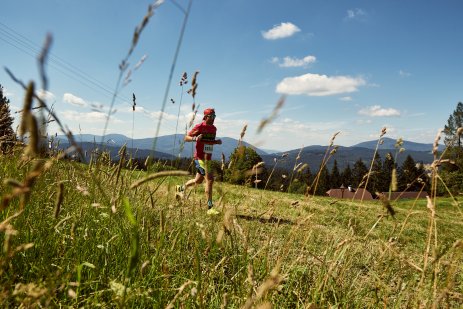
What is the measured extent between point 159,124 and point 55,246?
3.81 ft

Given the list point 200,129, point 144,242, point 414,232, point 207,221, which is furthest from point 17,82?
point 414,232

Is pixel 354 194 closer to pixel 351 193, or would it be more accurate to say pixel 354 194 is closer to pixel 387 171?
pixel 351 193

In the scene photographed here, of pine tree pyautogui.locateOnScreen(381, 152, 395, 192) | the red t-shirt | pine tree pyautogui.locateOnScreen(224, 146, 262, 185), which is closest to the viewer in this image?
pine tree pyautogui.locateOnScreen(224, 146, 262, 185)

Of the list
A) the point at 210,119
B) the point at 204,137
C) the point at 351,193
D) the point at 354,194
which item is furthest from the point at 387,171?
the point at 354,194

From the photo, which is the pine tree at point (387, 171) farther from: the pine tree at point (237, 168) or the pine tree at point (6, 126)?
the pine tree at point (6, 126)

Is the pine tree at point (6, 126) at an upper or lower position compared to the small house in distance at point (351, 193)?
upper

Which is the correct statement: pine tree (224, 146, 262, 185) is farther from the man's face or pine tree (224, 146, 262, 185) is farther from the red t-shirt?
the man's face

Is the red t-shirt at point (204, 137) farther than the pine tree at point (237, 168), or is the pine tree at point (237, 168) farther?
the red t-shirt at point (204, 137)

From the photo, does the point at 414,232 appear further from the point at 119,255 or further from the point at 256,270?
the point at 119,255

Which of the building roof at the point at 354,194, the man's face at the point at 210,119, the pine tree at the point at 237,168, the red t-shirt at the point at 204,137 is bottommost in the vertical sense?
the building roof at the point at 354,194

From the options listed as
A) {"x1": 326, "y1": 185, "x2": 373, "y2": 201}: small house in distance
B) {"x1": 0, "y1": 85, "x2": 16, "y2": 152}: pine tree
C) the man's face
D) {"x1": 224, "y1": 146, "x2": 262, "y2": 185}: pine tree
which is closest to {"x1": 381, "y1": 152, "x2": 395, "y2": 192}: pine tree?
{"x1": 326, "y1": 185, "x2": 373, "y2": 201}: small house in distance

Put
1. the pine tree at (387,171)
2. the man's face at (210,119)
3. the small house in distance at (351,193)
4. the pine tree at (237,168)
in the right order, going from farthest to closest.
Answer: the man's face at (210,119) < the small house in distance at (351,193) < the pine tree at (387,171) < the pine tree at (237,168)

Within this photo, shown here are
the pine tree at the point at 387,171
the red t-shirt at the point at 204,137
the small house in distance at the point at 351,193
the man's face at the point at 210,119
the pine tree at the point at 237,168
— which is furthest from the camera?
the man's face at the point at 210,119

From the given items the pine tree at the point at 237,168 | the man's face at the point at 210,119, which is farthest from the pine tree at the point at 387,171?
the man's face at the point at 210,119
